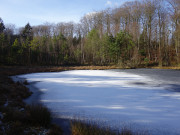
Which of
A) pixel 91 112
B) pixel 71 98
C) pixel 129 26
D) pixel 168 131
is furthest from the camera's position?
pixel 129 26

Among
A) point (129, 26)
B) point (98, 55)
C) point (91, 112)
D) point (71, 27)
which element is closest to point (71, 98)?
point (91, 112)

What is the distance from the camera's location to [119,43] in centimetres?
2658

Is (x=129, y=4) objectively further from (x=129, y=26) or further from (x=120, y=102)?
(x=120, y=102)

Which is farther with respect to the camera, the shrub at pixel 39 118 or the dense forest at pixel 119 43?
the dense forest at pixel 119 43

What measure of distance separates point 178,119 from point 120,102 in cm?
191

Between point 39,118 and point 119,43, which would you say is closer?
point 39,118

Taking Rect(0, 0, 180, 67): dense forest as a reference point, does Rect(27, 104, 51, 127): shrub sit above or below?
below

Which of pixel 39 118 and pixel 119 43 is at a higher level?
pixel 119 43

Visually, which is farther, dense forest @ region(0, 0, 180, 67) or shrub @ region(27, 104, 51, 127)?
dense forest @ region(0, 0, 180, 67)

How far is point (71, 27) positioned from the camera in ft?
134

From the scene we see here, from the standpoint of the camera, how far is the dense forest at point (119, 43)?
25188 mm

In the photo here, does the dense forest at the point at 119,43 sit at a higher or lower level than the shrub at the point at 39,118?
higher

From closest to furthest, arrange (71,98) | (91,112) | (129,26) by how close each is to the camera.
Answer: (91,112) < (71,98) < (129,26)

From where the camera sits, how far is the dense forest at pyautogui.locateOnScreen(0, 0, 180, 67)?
2519cm
